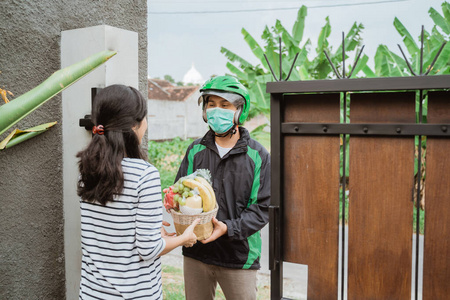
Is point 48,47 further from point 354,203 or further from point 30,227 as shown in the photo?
point 354,203

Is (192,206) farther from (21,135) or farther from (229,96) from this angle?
(21,135)

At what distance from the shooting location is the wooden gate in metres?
1.73

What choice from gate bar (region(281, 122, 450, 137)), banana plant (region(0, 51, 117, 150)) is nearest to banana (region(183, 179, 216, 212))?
gate bar (region(281, 122, 450, 137))

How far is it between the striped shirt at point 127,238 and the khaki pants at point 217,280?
70 cm

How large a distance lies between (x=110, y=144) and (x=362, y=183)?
1.17 meters

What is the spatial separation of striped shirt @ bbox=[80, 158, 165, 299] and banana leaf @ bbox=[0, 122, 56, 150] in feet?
2.53

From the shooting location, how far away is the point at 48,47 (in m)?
2.63

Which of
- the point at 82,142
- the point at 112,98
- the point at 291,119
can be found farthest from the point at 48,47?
the point at 291,119

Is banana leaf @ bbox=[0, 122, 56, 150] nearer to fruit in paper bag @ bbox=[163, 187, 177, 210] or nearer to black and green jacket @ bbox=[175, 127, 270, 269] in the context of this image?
fruit in paper bag @ bbox=[163, 187, 177, 210]

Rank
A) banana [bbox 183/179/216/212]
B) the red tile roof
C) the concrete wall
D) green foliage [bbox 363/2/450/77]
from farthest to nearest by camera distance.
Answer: the red tile roof, the concrete wall, green foliage [bbox 363/2/450/77], banana [bbox 183/179/216/212]

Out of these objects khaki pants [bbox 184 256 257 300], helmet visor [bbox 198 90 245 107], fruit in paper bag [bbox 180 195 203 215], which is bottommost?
khaki pants [bbox 184 256 257 300]

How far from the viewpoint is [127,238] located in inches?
70.6

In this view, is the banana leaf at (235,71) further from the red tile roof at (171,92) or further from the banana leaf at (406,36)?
the red tile roof at (171,92)

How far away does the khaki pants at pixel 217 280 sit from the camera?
251cm
